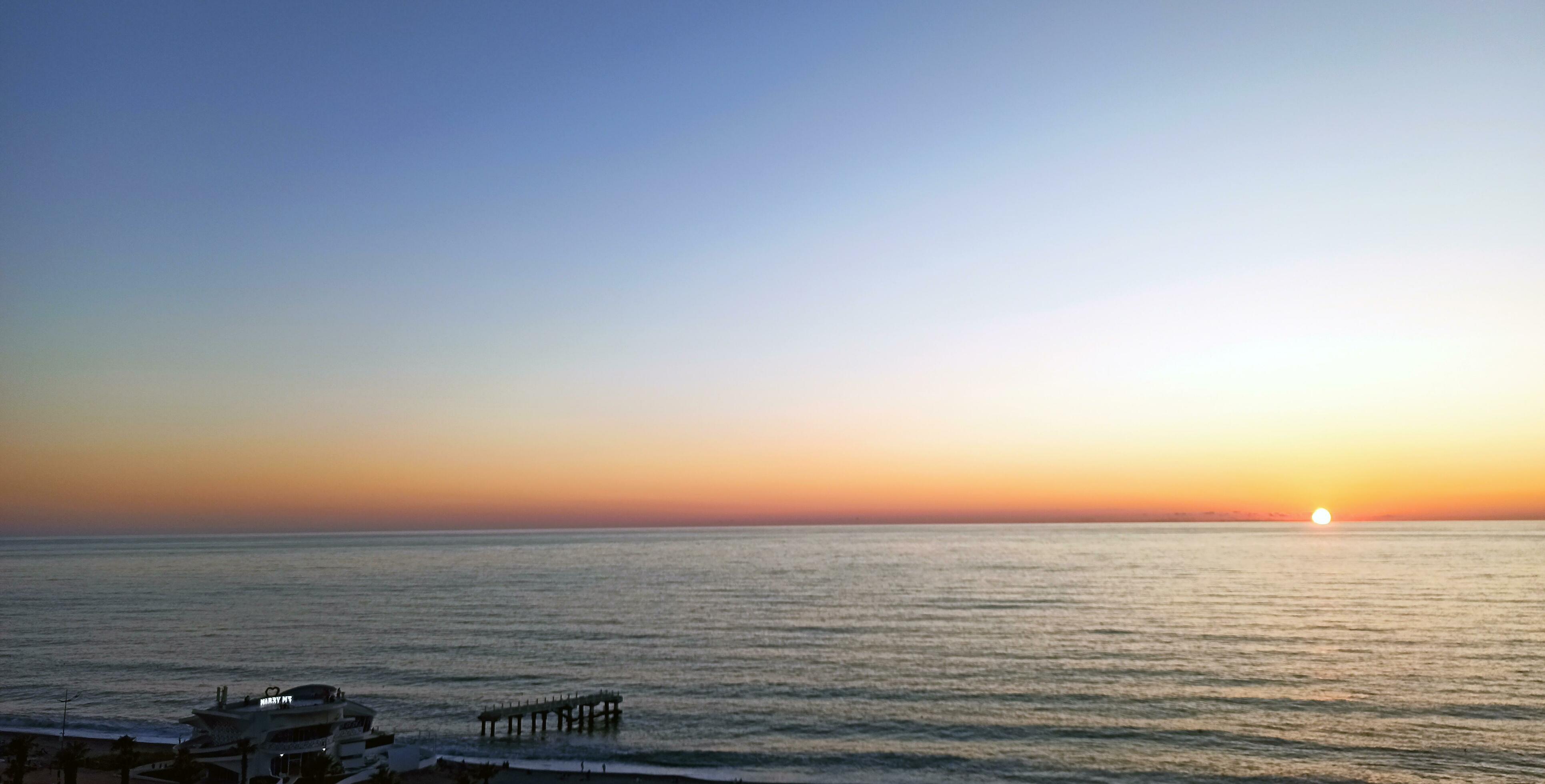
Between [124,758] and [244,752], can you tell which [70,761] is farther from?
[244,752]

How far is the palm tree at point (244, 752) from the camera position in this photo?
4262 centimetres

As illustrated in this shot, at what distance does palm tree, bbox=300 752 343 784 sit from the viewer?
39.8 metres

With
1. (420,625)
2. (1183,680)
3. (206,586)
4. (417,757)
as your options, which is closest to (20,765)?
(417,757)

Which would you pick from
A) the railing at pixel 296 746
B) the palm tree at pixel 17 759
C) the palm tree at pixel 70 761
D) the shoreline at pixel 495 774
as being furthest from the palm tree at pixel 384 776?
the palm tree at pixel 17 759

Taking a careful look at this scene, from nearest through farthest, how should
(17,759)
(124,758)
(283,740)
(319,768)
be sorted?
(319,768), (17,759), (124,758), (283,740)

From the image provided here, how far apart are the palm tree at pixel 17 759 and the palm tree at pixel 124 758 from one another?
365 cm

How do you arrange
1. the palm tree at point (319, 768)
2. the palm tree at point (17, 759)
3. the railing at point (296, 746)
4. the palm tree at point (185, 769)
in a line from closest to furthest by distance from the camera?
1. the palm tree at point (319, 768)
2. the palm tree at point (17, 759)
3. the palm tree at point (185, 769)
4. the railing at point (296, 746)

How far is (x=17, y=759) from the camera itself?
4066 cm

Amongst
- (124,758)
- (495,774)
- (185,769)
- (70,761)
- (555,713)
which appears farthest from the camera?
(555,713)

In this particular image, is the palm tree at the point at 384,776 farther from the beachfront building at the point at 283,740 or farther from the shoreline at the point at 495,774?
the shoreline at the point at 495,774

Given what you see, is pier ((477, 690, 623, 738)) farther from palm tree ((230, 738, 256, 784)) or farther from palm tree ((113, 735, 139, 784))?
palm tree ((113, 735, 139, 784))

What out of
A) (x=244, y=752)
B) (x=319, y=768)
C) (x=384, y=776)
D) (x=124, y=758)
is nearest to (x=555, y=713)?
(x=244, y=752)

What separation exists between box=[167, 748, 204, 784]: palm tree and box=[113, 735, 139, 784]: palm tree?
183 centimetres

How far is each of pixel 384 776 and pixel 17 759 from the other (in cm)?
1734
